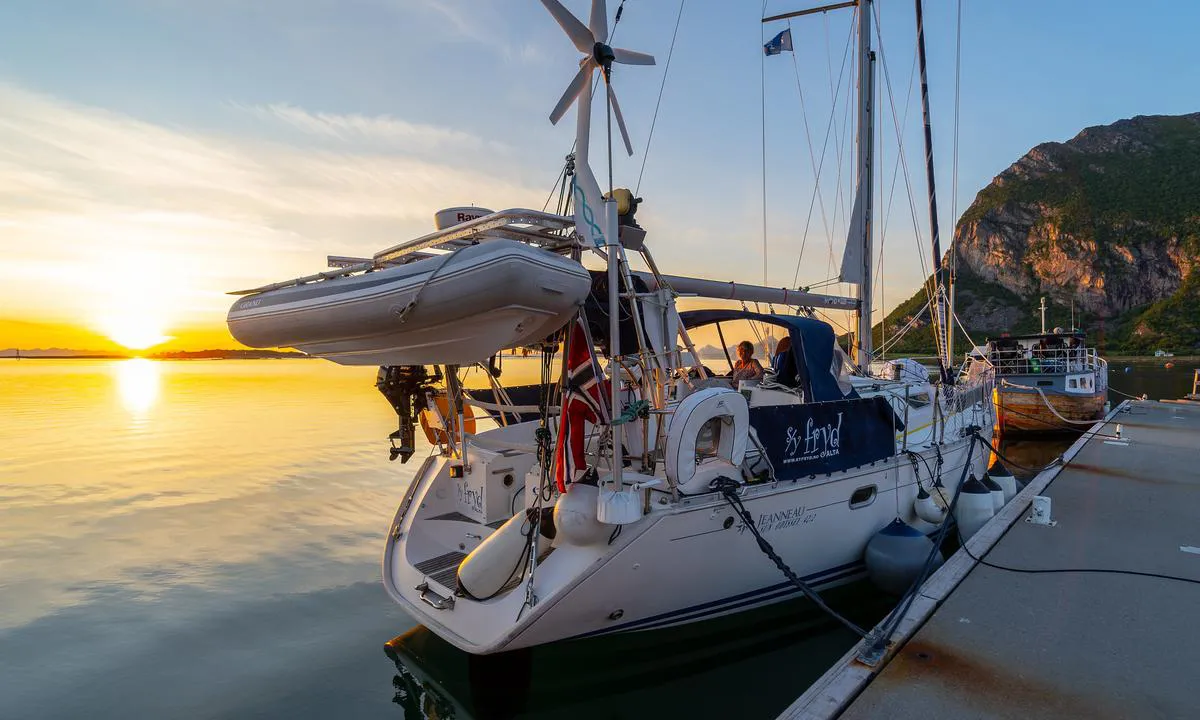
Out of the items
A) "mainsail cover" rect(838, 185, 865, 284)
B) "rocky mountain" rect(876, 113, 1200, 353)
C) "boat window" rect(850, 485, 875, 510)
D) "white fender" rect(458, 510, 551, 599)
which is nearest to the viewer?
"white fender" rect(458, 510, 551, 599)

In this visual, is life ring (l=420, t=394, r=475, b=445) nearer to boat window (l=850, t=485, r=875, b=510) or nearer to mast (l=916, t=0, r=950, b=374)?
boat window (l=850, t=485, r=875, b=510)

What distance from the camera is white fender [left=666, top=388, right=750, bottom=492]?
4.71m

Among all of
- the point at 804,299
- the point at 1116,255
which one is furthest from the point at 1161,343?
the point at 804,299

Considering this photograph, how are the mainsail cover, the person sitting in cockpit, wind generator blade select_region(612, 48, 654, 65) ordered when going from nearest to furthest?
wind generator blade select_region(612, 48, 654, 65)
the person sitting in cockpit
the mainsail cover

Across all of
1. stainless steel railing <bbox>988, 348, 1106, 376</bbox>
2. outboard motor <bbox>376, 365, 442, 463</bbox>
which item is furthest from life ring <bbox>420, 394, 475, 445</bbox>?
stainless steel railing <bbox>988, 348, 1106, 376</bbox>

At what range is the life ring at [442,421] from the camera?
21.4ft

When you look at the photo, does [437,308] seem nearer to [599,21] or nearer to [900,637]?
[599,21]

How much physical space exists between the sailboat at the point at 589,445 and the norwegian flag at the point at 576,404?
0.06 ft

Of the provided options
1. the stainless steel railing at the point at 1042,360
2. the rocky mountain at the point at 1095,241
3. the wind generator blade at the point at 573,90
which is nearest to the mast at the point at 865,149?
the wind generator blade at the point at 573,90

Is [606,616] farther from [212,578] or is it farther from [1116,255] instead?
[1116,255]

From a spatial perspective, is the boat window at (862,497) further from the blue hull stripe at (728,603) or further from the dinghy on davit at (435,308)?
the dinghy on davit at (435,308)

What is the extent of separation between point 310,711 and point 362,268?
12.3 ft

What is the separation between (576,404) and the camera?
5.40m

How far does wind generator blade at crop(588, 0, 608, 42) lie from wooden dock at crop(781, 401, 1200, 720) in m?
5.41
